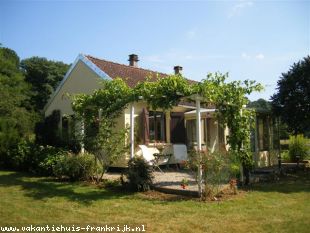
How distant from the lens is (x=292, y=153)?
18281 mm

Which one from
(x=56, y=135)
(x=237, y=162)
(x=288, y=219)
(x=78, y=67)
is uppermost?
(x=78, y=67)

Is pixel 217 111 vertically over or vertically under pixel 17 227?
over

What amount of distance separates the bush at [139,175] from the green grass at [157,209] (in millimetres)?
406

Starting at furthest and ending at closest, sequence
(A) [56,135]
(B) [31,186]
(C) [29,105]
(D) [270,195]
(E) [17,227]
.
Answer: (C) [29,105]
(A) [56,135]
(B) [31,186]
(D) [270,195]
(E) [17,227]

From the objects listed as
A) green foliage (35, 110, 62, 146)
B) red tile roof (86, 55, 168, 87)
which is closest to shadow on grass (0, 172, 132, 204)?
green foliage (35, 110, 62, 146)

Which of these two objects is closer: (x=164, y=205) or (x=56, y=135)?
(x=164, y=205)

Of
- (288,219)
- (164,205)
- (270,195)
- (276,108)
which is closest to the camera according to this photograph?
(288,219)

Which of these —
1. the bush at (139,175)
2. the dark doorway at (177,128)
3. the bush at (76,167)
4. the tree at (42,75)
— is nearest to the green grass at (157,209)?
the bush at (139,175)

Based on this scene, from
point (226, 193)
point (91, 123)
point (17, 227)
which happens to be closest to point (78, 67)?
point (91, 123)

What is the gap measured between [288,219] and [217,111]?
385cm

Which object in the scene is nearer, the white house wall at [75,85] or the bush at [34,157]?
the bush at [34,157]

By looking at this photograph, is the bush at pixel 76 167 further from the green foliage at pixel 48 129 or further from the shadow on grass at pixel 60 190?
the green foliage at pixel 48 129

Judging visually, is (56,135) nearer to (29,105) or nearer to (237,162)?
(237,162)

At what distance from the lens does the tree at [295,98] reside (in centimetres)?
1377
